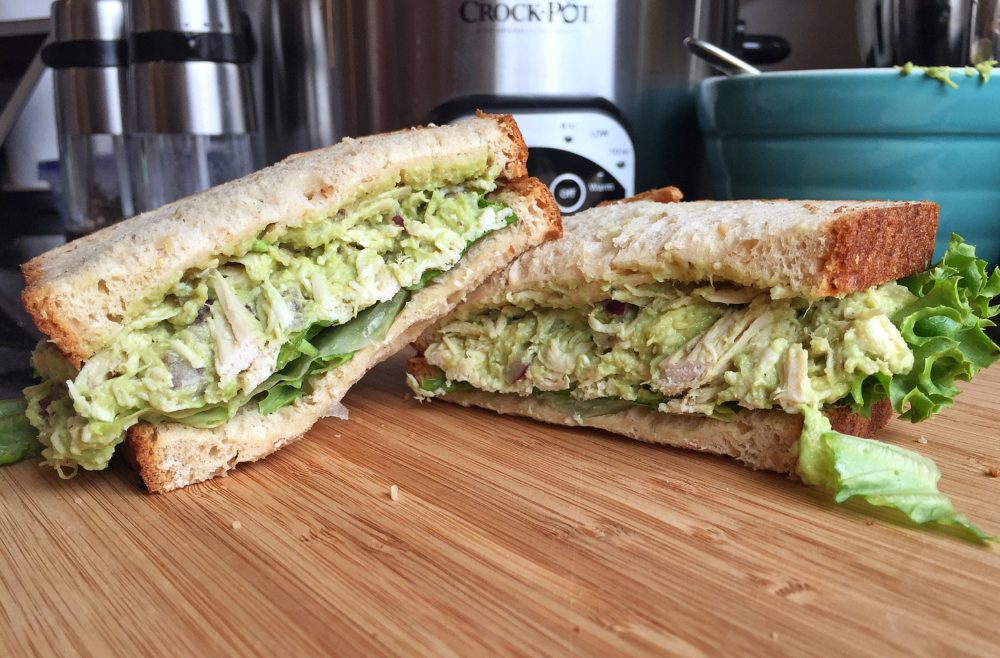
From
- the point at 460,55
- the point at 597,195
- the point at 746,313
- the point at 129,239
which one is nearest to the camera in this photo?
the point at 129,239

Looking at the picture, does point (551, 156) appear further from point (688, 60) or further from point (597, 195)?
point (688, 60)

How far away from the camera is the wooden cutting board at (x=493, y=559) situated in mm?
1174

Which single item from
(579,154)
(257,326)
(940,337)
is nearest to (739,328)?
(940,337)

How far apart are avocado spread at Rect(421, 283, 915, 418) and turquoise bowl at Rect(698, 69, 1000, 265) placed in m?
0.83

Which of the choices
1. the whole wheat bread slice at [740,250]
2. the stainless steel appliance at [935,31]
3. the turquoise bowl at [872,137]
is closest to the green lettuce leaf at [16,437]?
the whole wheat bread slice at [740,250]

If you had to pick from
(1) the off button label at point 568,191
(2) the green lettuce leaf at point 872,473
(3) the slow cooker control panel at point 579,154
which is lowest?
(2) the green lettuce leaf at point 872,473

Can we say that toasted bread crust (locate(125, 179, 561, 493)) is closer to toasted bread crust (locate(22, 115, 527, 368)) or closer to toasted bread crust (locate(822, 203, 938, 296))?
toasted bread crust (locate(22, 115, 527, 368))

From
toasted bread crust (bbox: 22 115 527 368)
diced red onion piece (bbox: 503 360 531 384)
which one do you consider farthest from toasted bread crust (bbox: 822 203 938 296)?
toasted bread crust (bbox: 22 115 527 368)

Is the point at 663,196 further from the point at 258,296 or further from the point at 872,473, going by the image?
the point at 258,296

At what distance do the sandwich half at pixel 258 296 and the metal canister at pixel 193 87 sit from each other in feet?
3.00

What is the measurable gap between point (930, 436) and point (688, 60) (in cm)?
159

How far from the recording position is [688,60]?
2879 mm

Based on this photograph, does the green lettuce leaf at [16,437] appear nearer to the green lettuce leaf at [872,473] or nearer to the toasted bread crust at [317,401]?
the toasted bread crust at [317,401]

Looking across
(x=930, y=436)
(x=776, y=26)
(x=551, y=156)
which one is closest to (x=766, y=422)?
(x=930, y=436)
